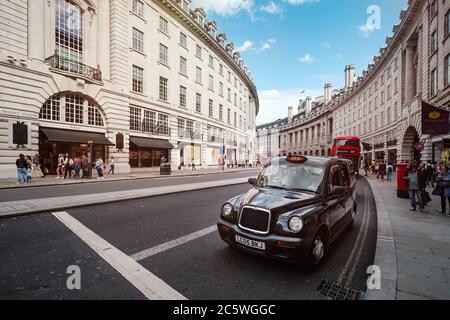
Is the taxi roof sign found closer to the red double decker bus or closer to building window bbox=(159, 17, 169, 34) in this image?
the red double decker bus

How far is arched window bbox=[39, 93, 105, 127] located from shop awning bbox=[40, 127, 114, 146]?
3.28 ft

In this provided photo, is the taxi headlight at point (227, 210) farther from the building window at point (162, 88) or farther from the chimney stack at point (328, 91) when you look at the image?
the chimney stack at point (328, 91)

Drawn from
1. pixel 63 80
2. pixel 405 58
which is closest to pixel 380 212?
pixel 63 80

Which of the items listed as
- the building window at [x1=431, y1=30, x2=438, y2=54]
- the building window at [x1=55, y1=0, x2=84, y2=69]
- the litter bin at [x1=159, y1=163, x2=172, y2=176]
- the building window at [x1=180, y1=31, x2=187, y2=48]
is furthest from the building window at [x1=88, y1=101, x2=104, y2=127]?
the building window at [x1=431, y1=30, x2=438, y2=54]

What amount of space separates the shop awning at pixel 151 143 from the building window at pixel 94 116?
11.4 ft

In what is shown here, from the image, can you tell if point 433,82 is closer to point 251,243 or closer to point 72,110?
point 251,243

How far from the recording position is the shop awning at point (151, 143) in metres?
24.0

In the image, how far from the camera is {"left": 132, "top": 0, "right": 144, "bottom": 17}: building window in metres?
24.3

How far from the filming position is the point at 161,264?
3668 millimetres

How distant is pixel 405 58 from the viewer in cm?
2945

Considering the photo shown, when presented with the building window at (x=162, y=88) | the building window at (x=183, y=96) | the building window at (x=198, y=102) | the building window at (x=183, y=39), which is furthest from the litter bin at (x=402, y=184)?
the building window at (x=183, y=39)

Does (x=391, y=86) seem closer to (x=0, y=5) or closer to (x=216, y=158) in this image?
(x=216, y=158)

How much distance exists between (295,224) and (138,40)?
27.9m
